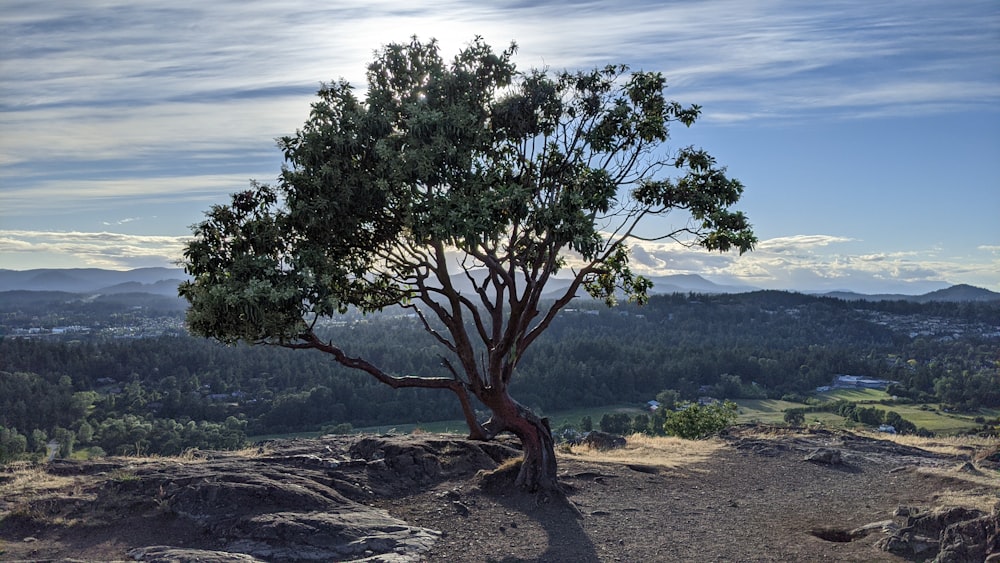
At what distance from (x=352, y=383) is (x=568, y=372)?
45881mm

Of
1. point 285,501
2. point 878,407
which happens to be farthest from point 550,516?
point 878,407

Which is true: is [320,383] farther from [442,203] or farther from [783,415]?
[442,203]

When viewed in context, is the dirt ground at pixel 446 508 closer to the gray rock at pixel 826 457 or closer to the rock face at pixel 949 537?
the rock face at pixel 949 537

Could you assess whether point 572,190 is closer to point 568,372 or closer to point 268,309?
point 268,309

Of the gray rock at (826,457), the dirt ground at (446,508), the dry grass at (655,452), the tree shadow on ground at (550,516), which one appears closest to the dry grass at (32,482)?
the dirt ground at (446,508)

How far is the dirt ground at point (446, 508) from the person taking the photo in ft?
50.4

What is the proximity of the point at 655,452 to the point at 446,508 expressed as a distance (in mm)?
13089

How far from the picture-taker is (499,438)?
2625cm

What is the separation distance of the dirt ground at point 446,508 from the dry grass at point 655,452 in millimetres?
362

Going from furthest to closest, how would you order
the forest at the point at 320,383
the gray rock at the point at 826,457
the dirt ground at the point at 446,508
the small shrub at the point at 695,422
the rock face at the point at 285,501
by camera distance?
the forest at the point at 320,383 < the small shrub at the point at 695,422 < the gray rock at the point at 826,457 < the dirt ground at the point at 446,508 < the rock face at the point at 285,501

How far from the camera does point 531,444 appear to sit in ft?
66.2

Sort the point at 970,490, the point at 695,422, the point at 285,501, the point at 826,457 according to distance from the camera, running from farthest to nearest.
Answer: the point at 695,422 < the point at 826,457 < the point at 970,490 < the point at 285,501

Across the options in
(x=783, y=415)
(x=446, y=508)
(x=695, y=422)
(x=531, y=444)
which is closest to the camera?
(x=446, y=508)

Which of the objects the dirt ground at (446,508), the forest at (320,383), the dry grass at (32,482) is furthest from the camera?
the forest at (320,383)
